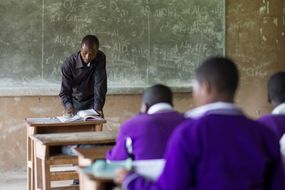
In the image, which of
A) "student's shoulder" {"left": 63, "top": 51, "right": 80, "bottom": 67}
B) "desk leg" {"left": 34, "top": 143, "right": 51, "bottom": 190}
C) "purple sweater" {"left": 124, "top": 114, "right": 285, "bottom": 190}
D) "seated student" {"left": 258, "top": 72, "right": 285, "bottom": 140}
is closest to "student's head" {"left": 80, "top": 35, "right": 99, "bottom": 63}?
"student's shoulder" {"left": 63, "top": 51, "right": 80, "bottom": 67}

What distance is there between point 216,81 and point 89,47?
303cm

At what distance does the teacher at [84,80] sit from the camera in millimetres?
4883

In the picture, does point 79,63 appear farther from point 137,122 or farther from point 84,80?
point 137,122

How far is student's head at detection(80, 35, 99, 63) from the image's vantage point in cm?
475

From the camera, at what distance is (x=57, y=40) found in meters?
6.01

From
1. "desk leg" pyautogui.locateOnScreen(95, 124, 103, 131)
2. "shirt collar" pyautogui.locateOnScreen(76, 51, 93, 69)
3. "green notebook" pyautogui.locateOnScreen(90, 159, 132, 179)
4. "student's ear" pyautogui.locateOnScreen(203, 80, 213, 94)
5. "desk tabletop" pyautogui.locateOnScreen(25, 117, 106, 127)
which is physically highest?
"shirt collar" pyautogui.locateOnScreen(76, 51, 93, 69)

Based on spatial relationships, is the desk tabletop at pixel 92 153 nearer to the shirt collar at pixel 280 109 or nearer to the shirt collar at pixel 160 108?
the shirt collar at pixel 160 108

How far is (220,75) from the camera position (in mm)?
1872

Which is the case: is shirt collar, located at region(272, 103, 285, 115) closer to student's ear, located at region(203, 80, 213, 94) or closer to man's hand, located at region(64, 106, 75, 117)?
student's ear, located at region(203, 80, 213, 94)

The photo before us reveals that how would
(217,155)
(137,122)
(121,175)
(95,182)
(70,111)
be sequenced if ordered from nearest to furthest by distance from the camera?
(217,155), (121,175), (95,182), (137,122), (70,111)

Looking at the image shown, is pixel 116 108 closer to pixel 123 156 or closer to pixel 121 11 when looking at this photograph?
pixel 121 11

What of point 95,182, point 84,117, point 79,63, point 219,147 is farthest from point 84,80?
point 219,147

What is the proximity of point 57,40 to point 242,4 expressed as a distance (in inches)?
94.6

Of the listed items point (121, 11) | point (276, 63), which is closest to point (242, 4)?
point (276, 63)
